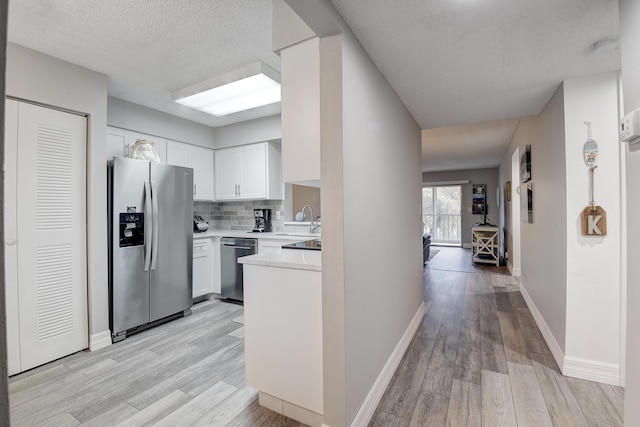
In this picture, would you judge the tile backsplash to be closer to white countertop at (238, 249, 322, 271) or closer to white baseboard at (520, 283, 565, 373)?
white countertop at (238, 249, 322, 271)

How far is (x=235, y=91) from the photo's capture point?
2850 mm

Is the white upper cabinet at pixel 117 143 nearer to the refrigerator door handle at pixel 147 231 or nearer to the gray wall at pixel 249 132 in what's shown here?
the refrigerator door handle at pixel 147 231

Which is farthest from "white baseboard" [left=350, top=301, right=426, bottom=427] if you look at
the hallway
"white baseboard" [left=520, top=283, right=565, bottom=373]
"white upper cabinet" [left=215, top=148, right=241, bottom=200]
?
"white upper cabinet" [left=215, top=148, right=241, bottom=200]

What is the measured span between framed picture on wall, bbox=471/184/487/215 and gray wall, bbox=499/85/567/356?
18.3ft

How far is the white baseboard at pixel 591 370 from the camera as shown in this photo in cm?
204

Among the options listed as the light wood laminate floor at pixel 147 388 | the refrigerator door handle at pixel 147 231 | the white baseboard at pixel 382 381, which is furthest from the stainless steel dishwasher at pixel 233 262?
the white baseboard at pixel 382 381

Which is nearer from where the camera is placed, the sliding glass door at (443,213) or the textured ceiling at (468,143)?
the textured ceiling at (468,143)

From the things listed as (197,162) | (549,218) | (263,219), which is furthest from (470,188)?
(197,162)

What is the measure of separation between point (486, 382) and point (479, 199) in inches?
296

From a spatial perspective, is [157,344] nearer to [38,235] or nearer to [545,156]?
[38,235]

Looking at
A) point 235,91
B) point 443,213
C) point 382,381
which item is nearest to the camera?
point 382,381

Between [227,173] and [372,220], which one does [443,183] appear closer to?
[227,173]

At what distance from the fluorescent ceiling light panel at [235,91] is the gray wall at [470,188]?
758 cm

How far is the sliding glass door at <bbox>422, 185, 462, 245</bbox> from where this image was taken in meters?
9.38
